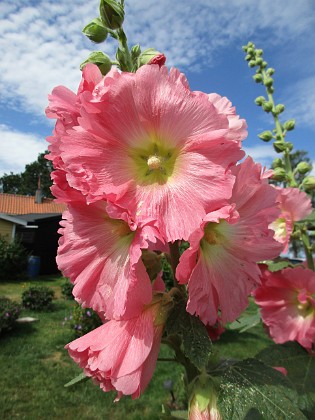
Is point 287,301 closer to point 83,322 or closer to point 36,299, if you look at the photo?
point 83,322

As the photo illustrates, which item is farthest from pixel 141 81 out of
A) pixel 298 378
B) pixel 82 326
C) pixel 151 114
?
pixel 82 326

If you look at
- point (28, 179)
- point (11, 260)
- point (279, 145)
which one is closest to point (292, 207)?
point (279, 145)

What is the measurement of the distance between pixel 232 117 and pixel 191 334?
1.88ft

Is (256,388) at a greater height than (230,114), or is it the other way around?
(230,114)

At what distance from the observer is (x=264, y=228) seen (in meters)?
1.01

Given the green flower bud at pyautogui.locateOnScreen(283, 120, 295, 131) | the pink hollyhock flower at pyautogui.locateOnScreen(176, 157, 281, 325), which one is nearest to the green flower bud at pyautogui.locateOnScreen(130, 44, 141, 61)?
the pink hollyhock flower at pyautogui.locateOnScreen(176, 157, 281, 325)

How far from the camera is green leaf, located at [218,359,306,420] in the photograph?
97 centimetres

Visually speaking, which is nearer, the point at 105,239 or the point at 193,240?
the point at 193,240

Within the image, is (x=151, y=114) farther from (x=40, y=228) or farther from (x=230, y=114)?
(x=40, y=228)

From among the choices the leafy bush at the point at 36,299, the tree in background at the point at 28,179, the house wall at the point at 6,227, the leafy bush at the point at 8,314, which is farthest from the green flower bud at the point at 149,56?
the tree in background at the point at 28,179

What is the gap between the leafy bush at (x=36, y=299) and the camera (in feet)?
34.8

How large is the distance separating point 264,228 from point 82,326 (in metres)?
7.79

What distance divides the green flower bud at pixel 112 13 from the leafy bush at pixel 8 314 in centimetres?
790

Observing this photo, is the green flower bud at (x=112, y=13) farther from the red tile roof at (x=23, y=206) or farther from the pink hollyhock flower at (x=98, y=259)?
the red tile roof at (x=23, y=206)
